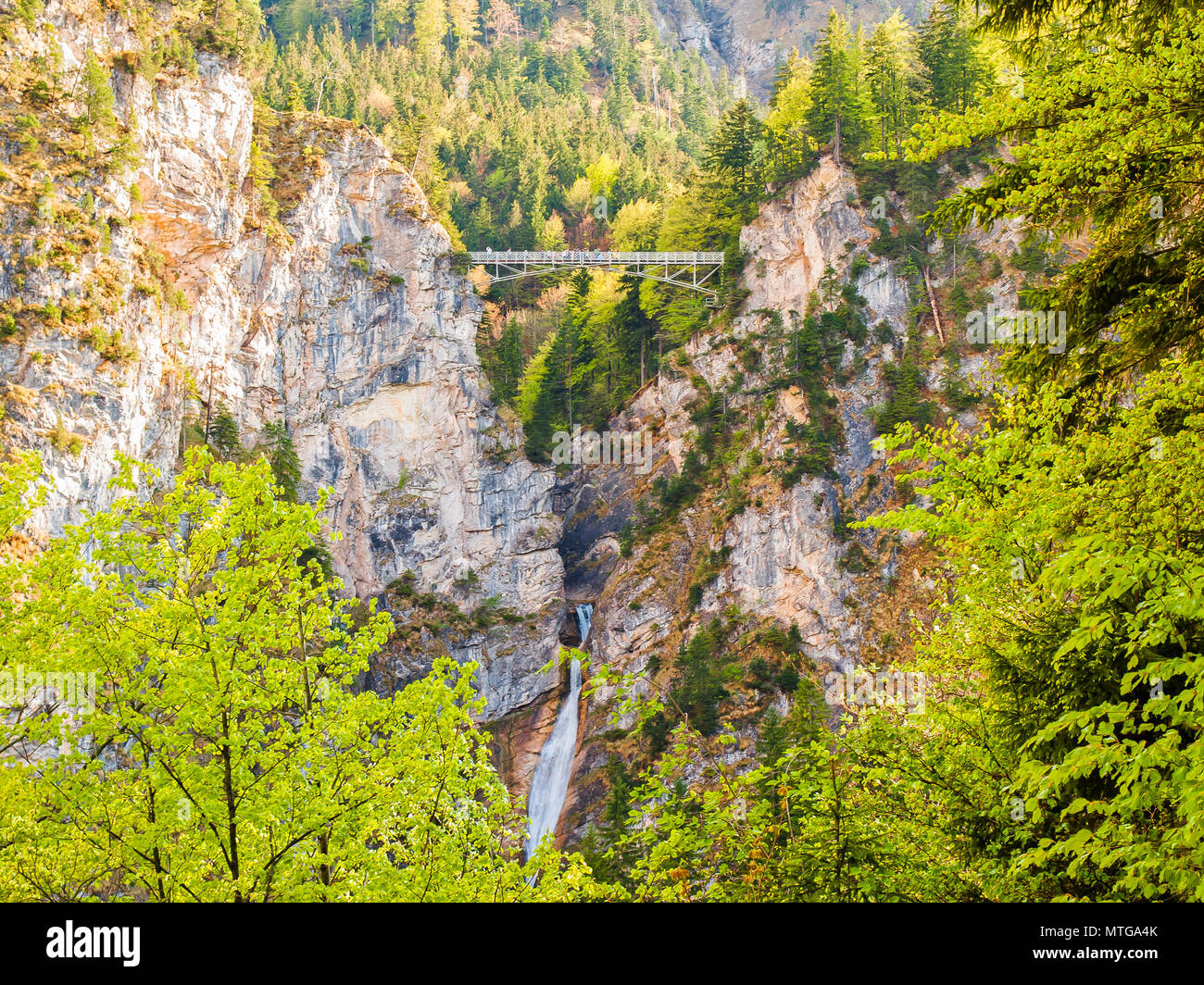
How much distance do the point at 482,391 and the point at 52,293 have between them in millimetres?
22811

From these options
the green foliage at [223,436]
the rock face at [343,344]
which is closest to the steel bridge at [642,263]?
the rock face at [343,344]

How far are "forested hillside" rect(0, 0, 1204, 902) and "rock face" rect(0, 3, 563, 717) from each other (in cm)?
24

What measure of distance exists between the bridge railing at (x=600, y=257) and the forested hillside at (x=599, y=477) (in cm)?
216

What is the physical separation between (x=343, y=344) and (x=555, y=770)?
2545 cm

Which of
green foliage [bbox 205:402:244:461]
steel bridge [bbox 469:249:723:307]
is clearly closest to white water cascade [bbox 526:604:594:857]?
green foliage [bbox 205:402:244:461]

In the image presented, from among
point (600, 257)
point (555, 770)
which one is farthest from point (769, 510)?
point (600, 257)

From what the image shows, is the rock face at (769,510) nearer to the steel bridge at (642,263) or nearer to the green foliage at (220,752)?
the steel bridge at (642,263)

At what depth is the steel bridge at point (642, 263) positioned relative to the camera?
Result: 4741 cm

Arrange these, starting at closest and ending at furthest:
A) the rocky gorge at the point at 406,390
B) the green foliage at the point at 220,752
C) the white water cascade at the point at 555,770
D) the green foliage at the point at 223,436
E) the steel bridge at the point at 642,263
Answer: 1. the green foliage at the point at 220,752
2. the rocky gorge at the point at 406,390
3. the white water cascade at the point at 555,770
4. the green foliage at the point at 223,436
5. the steel bridge at the point at 642,263

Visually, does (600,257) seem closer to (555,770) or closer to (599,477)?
(599,477)

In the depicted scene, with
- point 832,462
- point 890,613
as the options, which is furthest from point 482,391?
point 890,613

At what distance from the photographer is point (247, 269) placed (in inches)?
1718

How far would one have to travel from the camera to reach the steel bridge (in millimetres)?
47406

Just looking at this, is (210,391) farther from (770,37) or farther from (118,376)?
(770,37)
